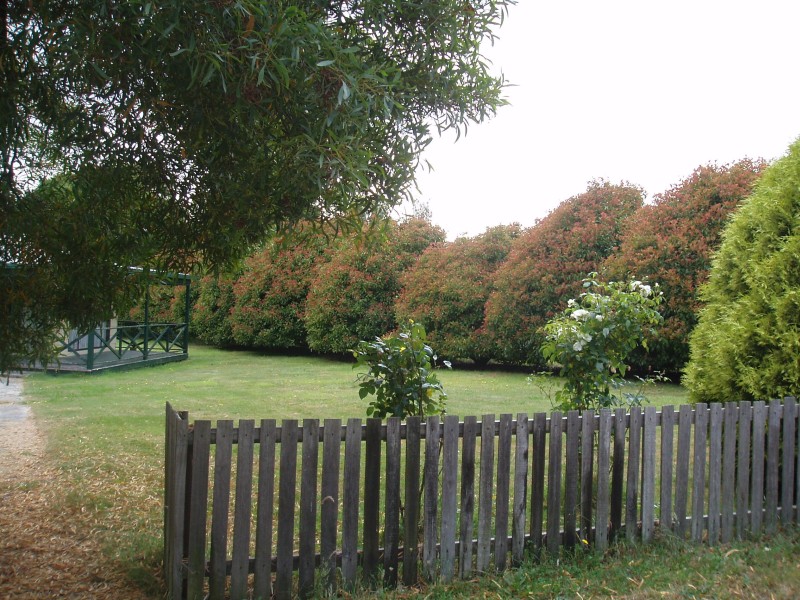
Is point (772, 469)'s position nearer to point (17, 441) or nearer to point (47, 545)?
point (47, 545)

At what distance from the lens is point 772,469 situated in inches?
212

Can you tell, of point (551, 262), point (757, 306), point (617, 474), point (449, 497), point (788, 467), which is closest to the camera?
point (449, 497)

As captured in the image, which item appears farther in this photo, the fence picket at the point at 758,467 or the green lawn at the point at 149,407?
the green lawn at the point at 149,407

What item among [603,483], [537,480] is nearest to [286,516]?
[537,480]

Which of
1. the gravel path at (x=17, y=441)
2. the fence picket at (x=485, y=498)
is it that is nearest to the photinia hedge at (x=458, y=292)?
the gravel path at (x=17, y=441)

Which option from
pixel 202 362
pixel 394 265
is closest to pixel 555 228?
pixel 394 265

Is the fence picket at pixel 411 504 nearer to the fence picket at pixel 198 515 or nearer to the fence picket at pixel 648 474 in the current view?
the fence picket at pixel 198 515

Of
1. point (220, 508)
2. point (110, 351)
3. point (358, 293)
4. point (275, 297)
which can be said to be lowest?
point (110, 351)

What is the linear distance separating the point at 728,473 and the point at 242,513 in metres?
3.88

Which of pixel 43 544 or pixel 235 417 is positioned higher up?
pixel 235 417

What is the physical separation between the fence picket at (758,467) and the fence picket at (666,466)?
2.58 feet

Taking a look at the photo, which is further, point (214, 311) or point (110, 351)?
point (214, 311)

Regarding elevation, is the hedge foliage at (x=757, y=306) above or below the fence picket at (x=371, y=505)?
above

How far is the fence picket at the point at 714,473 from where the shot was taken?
513cm
